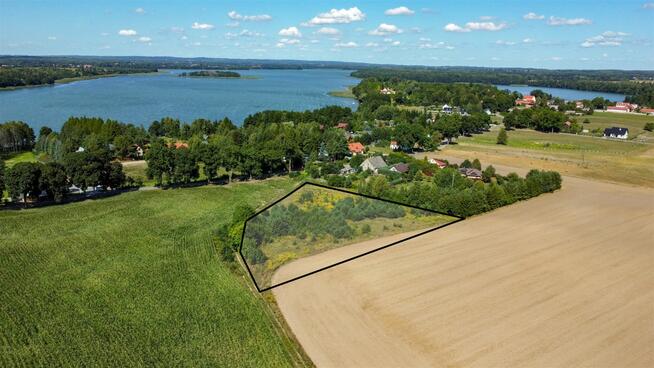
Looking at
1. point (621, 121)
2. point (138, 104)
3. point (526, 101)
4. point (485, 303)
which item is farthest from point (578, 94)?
point (485, 303)

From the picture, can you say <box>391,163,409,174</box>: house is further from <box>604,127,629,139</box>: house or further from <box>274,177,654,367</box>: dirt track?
<box>604,127,629,139</box>: house

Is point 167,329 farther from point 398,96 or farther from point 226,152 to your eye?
point 398,96

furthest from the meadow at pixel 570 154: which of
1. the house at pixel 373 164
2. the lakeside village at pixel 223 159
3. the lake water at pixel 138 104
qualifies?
the lake water at pixel 138 104

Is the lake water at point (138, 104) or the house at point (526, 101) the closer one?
the lake water at point (138, 104)

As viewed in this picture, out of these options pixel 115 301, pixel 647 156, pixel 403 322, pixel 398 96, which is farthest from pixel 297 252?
pixel 398 96

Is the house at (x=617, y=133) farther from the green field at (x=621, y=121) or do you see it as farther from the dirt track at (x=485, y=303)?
Result: the dirt track at (x=485, y=303)

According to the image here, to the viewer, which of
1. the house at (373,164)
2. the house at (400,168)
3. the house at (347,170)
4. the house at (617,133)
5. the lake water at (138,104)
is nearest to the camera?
the house at (400,168)
